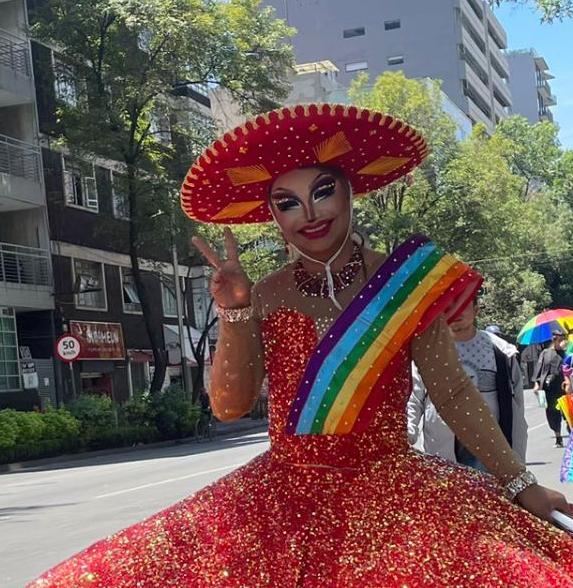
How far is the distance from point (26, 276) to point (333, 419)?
27.3 meters

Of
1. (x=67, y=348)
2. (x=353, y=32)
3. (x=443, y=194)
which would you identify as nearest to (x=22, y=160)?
(x=67, y=348)

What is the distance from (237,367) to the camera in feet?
8.96

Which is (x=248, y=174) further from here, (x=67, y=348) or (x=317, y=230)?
(x=67, y=348)

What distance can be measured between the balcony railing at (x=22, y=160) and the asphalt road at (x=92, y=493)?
10501mm

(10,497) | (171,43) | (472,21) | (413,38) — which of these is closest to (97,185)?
(171,43)

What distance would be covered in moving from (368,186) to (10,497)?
450 inches

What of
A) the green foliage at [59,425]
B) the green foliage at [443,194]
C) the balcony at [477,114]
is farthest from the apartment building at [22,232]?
the balcony at [477,114]

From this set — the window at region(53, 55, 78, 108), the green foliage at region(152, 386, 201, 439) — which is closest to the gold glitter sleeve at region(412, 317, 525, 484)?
the green foliage at region(152, 386, 201, 439)

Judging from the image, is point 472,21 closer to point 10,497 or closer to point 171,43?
point 171,43

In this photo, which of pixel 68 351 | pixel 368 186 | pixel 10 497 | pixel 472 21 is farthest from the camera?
pixel 472 21

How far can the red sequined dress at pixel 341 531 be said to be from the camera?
88.7 inches

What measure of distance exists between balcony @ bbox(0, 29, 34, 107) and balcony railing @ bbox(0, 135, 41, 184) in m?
1.18

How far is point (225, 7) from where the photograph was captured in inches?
1072

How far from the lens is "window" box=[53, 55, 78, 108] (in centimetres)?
2781
